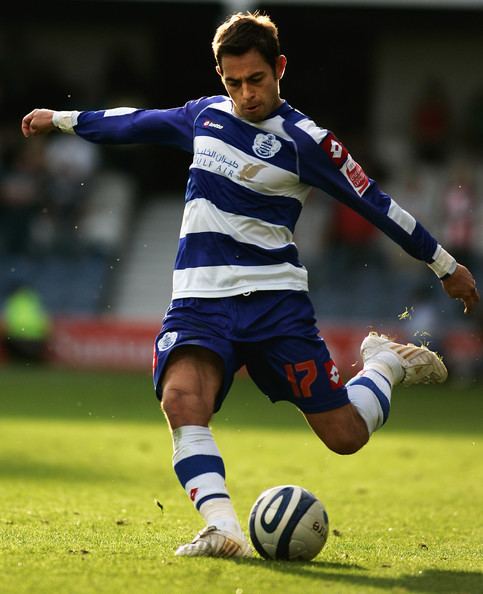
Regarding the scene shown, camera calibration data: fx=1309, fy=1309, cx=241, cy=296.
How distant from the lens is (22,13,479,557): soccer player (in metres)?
5.54

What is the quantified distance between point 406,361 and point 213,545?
173 cm

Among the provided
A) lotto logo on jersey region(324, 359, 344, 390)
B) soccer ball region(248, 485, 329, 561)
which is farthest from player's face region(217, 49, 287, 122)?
soccer ball region(248, 485, 329, 561)

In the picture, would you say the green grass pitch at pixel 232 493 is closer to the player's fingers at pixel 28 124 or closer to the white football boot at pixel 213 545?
the white football boot at pixel 213 545

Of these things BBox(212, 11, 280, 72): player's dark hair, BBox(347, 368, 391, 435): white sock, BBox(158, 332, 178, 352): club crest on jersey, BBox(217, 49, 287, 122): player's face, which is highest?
BBox(212, 11, 280, 72): player's dark hair

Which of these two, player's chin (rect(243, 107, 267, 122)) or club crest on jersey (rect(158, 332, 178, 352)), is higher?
player's chin (rect(243, 107, 267, 122))

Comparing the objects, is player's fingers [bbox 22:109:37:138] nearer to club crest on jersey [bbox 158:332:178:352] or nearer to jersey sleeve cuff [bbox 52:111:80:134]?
jersey sleeve cuff [bbox 52:111:80:134]

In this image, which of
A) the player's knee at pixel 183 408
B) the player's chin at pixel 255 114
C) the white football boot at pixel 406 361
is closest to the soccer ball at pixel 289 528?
the player's knee at pixel 183 408

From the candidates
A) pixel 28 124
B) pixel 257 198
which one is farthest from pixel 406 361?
pixel 28 124

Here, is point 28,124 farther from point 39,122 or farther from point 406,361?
point 406,361

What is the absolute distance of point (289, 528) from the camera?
211 inches

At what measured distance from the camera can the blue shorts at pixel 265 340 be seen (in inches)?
219

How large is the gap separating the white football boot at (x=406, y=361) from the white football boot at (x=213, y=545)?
1.50m

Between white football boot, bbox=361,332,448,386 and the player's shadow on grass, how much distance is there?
138cm

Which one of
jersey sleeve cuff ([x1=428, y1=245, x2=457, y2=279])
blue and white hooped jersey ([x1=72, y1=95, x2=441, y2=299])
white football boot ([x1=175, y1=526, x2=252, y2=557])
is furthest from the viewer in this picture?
jersey sleeve cuff ([x1=428, y1=245, x2=457, y2=279])
